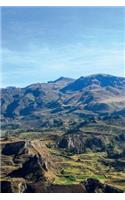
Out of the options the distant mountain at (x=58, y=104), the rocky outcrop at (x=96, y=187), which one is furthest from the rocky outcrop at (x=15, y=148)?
the distant mountain at (x=58, y=104)

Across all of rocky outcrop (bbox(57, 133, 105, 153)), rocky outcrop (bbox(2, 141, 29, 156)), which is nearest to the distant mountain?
rocky outcrop (bbox(57, 133, 105, 153))

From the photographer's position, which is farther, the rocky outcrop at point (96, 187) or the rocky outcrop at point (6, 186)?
the rocky outcrop at point (6, 186)

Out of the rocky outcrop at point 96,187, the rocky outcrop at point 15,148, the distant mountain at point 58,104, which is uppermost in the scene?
the distant mountain at point 58,104

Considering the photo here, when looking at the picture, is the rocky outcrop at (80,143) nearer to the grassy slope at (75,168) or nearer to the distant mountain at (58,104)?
the grassy slope at (75,168)

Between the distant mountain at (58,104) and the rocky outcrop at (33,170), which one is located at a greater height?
the distant mountain at (58,104)

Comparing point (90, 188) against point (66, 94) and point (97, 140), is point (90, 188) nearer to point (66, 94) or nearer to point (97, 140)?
point (97, 140)
